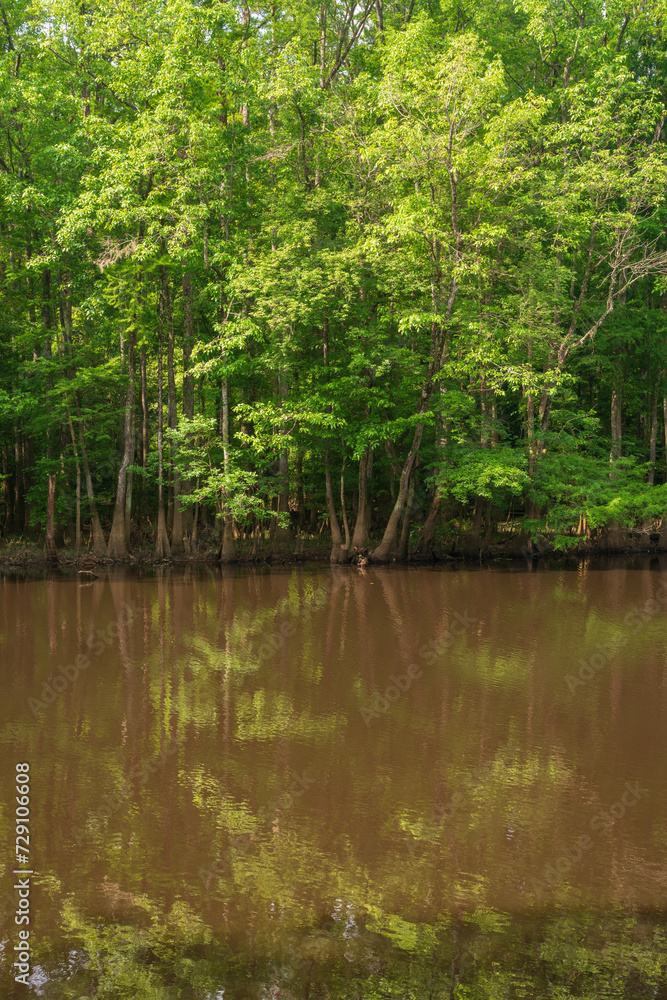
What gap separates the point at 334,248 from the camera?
964 inches

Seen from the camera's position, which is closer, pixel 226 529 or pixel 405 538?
pixel 226 529

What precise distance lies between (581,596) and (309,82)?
661 inches

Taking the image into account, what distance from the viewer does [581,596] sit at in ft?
59.0

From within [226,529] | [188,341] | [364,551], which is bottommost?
[364,551]

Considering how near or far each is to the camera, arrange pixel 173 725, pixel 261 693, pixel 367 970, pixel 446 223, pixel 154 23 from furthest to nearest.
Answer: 1. pixel 446 223
2. pixel 154 23
3. pixel 261 693
4. pixel 173 725
5. pixel 367 970

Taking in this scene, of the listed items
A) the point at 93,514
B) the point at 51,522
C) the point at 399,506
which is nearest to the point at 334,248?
the point at 399,506

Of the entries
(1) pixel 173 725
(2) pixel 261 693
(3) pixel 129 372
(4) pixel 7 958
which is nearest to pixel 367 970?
(4) pixel 7 958

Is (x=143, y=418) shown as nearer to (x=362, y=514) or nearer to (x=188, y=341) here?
(x=188, y=341)

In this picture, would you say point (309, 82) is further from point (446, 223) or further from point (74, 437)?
point (74, 437)

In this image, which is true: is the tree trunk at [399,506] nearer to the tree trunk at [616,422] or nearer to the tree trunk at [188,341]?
the tree trunk at [188,341]

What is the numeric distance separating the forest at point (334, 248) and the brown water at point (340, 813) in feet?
41.5

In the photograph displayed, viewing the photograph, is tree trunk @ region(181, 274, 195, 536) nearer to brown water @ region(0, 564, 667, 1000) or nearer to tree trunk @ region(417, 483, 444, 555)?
tree trunk @ region(417, 483, 444, 555)

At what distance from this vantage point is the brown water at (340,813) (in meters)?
4.32

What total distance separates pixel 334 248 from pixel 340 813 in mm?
20908
